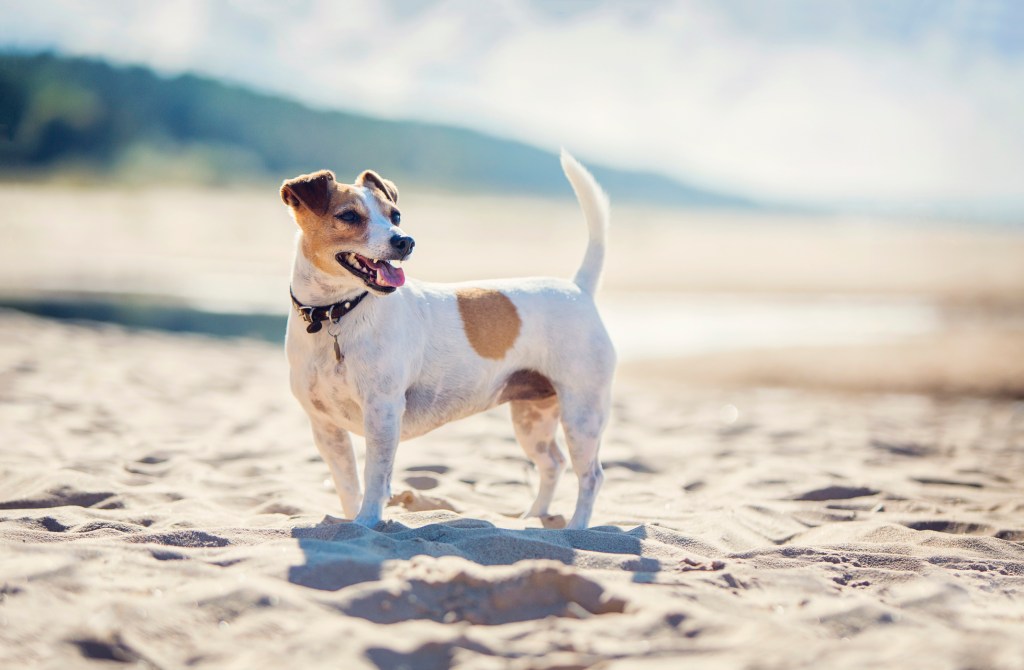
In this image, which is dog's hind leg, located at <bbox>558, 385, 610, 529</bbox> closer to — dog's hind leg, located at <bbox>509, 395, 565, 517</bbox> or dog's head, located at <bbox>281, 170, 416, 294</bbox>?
dog's hind leg, located at <bbox>509, 395, 565, 517</bbox>

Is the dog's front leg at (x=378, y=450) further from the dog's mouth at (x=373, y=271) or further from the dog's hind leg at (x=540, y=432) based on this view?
the dog's hind leg at (x=540, y=432)

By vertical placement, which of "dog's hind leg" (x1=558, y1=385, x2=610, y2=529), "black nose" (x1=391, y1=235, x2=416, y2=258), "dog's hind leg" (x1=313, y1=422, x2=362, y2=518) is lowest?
"dog's hind leg" (x1=313, y1=422, x2=362, y2=518)

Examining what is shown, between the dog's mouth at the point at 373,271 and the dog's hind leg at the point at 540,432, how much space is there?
50.8 inches

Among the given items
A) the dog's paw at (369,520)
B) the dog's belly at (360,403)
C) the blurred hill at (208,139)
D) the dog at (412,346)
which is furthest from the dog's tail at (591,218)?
the blurred hill at (208,139)

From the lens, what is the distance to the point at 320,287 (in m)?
3.99

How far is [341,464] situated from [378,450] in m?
0.43

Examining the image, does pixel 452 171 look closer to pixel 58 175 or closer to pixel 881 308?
pixel 58 175

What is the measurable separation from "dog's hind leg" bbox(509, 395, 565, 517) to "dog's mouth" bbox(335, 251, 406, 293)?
1290mm

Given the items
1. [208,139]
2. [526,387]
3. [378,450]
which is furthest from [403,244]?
[208,139]

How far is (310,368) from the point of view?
4020 mm

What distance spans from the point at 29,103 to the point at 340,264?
46185 millimetres

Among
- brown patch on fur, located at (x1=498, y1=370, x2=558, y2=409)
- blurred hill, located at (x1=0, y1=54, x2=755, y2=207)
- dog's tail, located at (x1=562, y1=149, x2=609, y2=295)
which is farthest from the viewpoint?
blurred hill, located at (x1=0, y1=54, x2=755, y2=207)

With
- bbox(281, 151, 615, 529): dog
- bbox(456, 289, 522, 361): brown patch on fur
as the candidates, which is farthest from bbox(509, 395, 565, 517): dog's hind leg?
bbox(456, 289, 522, 361): brown patch on fur

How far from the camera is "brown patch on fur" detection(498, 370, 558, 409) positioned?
4.58 metres
